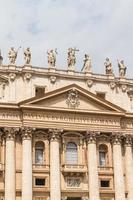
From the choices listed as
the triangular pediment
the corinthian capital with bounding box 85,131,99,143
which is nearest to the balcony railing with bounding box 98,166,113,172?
the corinthian capital with bounding box 85,131,99,143

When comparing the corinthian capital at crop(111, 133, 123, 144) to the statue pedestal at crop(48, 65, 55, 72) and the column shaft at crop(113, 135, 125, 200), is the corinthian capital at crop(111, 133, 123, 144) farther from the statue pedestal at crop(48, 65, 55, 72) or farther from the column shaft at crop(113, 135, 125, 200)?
the statue pedestal at crop(48, 65, 55, 72)

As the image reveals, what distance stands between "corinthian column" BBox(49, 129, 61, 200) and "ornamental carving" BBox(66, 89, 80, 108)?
2.69 m

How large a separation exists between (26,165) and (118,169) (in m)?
8.09

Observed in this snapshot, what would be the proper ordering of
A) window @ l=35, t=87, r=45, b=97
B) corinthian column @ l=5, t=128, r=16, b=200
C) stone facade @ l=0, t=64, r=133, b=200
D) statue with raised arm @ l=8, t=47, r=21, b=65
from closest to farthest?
corinthian column @ l=5, t=128, r=16, b=200 < stone facade @ l=0, t=64, r=133, b=200 < statue with raised arm @ l=8, t=47, r=21, b=65 < window @ l=35, t=87, r=45, b=97

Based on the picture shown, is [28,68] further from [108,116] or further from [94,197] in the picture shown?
[94,197]

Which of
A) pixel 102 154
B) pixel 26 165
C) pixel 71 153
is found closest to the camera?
pixel 26 165

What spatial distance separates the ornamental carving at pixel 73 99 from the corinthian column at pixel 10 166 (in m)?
5.54

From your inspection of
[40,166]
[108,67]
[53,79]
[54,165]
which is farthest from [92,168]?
[108,67]

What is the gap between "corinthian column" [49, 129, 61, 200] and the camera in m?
40.3

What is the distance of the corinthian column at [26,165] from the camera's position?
39438 millimetres

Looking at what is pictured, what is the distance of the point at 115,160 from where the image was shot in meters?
43.2

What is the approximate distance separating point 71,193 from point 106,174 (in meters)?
3.63

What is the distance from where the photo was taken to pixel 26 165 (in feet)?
132

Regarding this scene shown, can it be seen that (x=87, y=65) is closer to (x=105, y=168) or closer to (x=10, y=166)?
(x=105, y=168)
